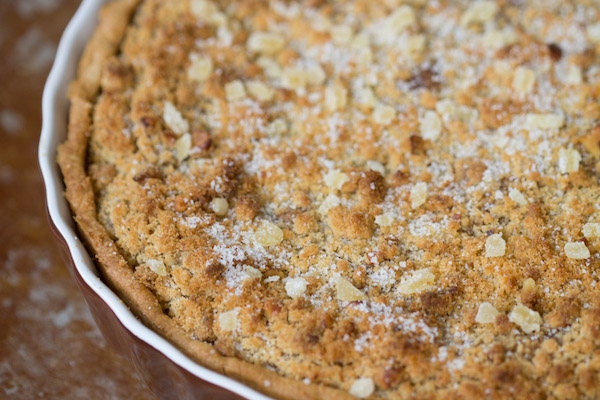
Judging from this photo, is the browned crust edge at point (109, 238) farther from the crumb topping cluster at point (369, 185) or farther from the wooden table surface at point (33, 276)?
the wooden table surface at point (33, 276)

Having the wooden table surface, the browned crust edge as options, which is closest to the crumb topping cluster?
the browned crust edge

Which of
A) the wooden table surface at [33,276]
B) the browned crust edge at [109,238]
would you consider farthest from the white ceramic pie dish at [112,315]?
the wooden table surface at [33,276]

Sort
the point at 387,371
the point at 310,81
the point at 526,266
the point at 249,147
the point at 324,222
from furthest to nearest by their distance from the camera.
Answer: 1. the point at 310,81
2. the point at 249,147
3. the point at 324,222
4. the point at 526,266
5. the point at 387,371

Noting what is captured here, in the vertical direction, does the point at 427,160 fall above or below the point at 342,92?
below

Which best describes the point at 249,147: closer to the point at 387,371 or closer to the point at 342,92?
the point at 342,92

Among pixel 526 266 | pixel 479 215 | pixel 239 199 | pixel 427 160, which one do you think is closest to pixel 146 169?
pixel 239 199

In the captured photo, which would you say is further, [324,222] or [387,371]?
[324,222]

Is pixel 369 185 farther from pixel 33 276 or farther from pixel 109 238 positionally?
pixel 33 276
